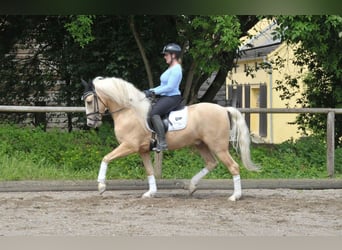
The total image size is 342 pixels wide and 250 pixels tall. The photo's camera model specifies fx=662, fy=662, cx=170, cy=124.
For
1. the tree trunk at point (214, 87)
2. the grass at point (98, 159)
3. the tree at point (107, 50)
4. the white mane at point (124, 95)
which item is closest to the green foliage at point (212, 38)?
the tree at point (107, 50)

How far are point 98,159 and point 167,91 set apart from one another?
3522 millimetres

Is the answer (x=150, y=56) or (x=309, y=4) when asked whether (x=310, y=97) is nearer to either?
(x=150, y=56)

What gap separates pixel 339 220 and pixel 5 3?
584 centimetres

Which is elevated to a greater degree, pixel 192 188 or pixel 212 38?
pixel 212 38

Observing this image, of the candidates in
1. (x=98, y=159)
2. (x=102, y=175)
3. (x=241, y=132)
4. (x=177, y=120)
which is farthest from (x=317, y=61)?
(x=102, y=175)

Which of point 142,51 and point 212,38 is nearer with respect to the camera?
point 212,38

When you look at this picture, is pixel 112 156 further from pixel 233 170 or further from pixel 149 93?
pixel 233 170

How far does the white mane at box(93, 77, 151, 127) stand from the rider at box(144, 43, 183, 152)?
0.47 ft

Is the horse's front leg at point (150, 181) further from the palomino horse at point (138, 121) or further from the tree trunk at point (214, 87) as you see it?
the tree trunk at point (214, 87)

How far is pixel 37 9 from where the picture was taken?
Result: 2.72m

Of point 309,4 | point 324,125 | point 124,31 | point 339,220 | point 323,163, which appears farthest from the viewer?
point 324,125

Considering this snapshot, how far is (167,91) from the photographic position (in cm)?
915

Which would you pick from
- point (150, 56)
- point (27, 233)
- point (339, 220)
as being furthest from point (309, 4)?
point (150, 56)

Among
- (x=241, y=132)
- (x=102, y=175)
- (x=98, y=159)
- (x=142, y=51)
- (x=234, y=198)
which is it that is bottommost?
(x=234, y=198)
